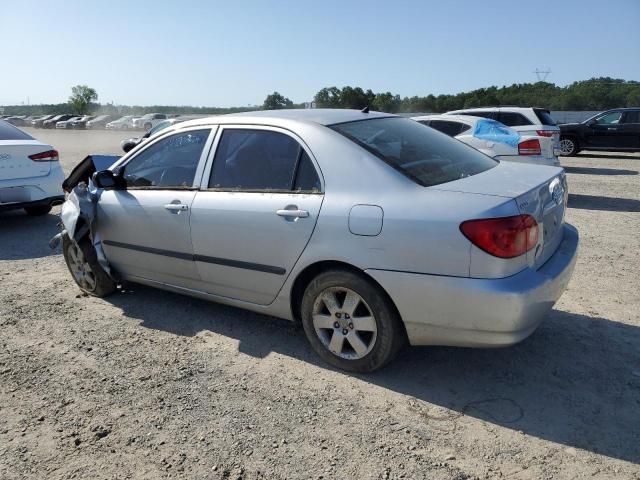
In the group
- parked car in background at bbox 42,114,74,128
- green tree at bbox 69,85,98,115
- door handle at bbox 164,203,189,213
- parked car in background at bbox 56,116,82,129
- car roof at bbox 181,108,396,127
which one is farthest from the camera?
green tree at bbox 69,85,98,115

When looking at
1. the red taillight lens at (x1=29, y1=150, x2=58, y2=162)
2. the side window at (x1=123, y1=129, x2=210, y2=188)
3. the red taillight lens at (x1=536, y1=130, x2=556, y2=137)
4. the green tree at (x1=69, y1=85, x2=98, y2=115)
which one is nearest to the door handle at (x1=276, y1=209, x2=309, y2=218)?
the side window at (x1=123, y1=129, x2=210, y2=188)

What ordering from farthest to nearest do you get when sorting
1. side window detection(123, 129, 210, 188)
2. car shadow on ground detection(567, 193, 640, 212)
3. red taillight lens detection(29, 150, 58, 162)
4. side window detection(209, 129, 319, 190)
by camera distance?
car shadow on ground detection(567, 193, 640, 212)
red taillight lens detection(29, 150, 58, 162)
side window detection(123, 129, 210, 188)
side window detection(209, 129, 319, 190)

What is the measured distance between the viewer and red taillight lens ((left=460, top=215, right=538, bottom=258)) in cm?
277

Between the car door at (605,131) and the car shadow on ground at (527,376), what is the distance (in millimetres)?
15045

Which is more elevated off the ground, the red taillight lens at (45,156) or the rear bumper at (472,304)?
the red taillight lens at (45,156)

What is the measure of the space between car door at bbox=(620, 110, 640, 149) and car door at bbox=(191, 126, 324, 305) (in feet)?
54.3

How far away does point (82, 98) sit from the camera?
99562 mm

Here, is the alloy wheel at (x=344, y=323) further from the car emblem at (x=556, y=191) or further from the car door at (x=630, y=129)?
the car door at (x=630, y=129)

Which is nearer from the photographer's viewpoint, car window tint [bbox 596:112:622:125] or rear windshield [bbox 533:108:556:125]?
rear windshield [bbox 533:108:556:125]

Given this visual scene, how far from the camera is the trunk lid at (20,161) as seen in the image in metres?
7.14

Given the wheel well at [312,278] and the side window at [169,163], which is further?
the side window at [169,163]

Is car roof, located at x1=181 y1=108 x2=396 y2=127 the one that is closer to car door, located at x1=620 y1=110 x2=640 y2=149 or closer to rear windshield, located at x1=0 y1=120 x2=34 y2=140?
rear windshield, located at x1=0 y1=120 x2=34 y2=140

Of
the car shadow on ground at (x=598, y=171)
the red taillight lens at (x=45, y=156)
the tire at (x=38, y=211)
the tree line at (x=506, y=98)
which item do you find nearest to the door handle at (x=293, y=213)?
the red taillight lens at (x=45, y=156)

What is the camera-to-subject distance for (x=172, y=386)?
3.32 metres
